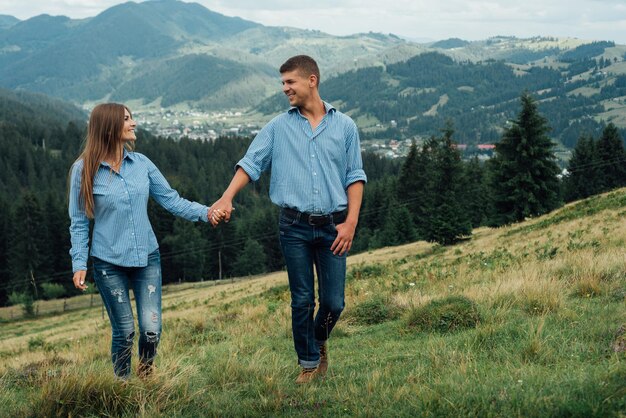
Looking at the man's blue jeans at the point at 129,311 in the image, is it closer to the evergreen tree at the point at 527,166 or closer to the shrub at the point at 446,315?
the shrub at the point at 446,315

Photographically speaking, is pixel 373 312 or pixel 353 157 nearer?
pixel 353 157

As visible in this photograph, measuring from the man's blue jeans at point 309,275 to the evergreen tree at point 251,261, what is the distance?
3033 inches

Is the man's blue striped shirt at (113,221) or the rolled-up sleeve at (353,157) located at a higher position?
the rolled-up sleeve at (353,157)

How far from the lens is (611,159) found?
67562mm

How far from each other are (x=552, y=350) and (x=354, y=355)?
2.27 metres

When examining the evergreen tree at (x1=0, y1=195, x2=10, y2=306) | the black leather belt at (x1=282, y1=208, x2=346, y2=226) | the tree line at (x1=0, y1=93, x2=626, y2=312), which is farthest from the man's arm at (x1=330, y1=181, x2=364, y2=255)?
the evergreen tree at (x1=0, y1=195, x2=10, y2=306)

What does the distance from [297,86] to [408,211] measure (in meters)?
66.6

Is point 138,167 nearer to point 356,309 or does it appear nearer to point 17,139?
point 356,309

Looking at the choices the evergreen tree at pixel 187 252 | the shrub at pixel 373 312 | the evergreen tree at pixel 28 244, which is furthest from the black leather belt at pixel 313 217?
the evergreen tree at pixel 28 244

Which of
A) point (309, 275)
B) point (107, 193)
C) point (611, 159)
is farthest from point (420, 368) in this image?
point (611, 159)

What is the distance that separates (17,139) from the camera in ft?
544

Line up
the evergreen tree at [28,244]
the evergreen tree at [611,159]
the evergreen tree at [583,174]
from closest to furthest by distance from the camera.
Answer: the evergreen tree at [611,159], the evergreen tree at [583,174], the evergreen tree at [28,244]

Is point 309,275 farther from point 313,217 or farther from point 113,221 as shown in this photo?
point 113,221

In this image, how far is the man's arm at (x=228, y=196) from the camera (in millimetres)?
5523
